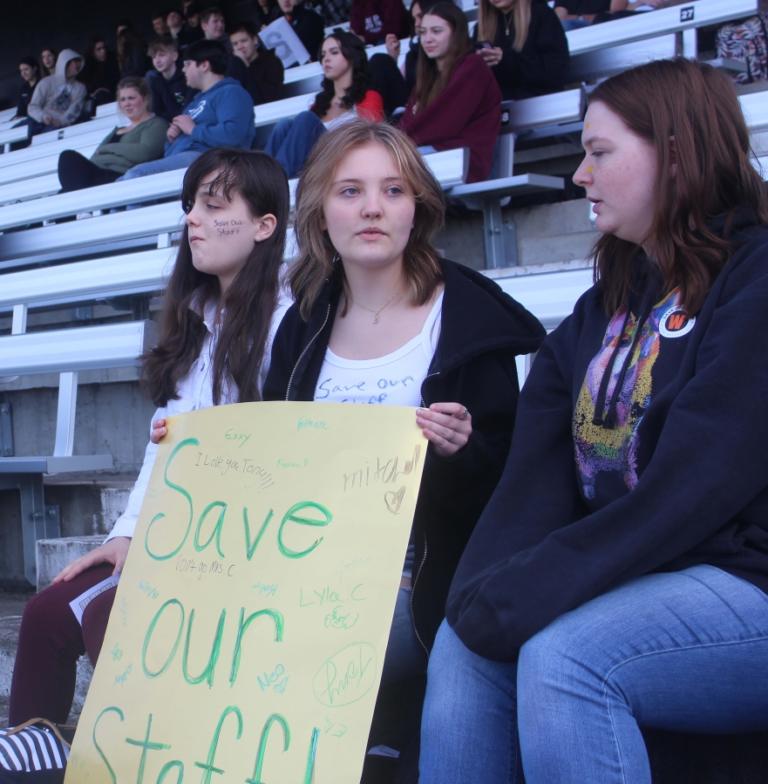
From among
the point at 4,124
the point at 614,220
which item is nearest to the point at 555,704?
the point at 614,220

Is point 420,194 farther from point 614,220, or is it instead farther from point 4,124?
point 4,124

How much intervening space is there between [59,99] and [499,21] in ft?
17.0

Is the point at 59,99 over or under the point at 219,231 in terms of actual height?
over

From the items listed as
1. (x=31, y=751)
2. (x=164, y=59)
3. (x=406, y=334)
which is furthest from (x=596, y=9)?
(x=31, y=751)

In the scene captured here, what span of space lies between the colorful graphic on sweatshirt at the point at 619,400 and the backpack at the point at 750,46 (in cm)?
340

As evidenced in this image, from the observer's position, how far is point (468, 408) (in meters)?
1.88

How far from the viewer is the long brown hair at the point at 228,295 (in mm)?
2246

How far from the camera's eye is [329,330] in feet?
6.85

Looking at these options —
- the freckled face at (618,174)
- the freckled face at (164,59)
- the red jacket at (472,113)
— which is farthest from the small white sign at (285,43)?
the freckled face at (618,174)

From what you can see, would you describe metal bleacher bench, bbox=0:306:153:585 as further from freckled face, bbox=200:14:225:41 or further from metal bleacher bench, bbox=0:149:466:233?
freckled face, bbox=200:14:225:41

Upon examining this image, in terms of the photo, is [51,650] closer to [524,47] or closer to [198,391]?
[198,391]

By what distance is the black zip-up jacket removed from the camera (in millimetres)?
1799

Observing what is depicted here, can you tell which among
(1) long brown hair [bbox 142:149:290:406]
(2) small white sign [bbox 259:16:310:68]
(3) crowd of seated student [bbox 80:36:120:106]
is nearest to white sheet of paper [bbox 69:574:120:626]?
(1) long brown hair [bbox 142:149:290:406]

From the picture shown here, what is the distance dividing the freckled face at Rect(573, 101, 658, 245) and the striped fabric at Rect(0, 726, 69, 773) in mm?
1248
